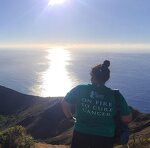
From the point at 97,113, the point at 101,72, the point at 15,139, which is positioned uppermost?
the point at 101,72

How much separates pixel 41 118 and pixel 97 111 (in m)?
77.8

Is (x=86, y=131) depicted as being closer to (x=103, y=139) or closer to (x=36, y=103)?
(x=103, y=139)

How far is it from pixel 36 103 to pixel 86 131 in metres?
104

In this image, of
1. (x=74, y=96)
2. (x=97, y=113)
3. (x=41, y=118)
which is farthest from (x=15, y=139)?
(x=41, y=118)

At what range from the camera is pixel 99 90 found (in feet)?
22.3

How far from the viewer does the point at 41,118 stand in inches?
3285

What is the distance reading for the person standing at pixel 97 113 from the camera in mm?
6668

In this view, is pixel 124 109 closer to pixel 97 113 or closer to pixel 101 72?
pixel 97 113

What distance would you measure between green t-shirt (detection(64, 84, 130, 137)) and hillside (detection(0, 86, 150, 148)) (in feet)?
143

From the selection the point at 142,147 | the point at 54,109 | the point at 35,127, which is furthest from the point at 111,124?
the point at 54,109

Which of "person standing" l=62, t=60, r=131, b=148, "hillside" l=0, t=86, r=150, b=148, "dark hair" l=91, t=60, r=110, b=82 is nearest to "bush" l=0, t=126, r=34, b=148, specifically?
"person standing" l=62, t=60, r=131, b=148

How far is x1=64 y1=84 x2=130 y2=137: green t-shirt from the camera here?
21.9 ft

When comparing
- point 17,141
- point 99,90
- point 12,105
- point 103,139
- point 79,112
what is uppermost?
point 99,90

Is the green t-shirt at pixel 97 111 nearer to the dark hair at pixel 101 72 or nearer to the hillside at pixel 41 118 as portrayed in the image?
the dark hair at pixel 101 72
